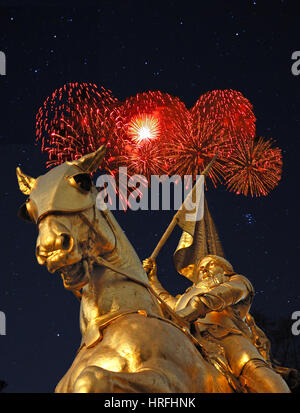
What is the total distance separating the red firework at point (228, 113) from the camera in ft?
21.0

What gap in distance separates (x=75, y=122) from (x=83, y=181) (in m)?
2.97

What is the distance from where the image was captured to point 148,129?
6.19m

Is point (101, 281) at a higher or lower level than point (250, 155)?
lower

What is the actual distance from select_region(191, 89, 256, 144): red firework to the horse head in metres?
3.47

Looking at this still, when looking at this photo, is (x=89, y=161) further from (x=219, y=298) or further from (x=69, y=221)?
(x=219, y=298)

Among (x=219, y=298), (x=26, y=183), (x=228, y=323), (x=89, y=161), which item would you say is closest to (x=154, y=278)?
(x=228, y=323)

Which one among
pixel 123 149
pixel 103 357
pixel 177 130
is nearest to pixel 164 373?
pixel 103 357

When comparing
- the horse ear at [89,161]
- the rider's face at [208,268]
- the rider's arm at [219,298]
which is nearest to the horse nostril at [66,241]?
the horse ear at [89,161]

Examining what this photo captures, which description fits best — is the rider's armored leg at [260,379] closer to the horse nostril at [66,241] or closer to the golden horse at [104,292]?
the golden horse at [104,292]

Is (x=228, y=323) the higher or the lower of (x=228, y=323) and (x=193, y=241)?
the lower

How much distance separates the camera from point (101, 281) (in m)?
3.01

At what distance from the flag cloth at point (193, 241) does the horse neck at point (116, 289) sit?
6.85ft

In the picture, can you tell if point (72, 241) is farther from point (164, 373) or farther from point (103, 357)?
point (164, 373)
